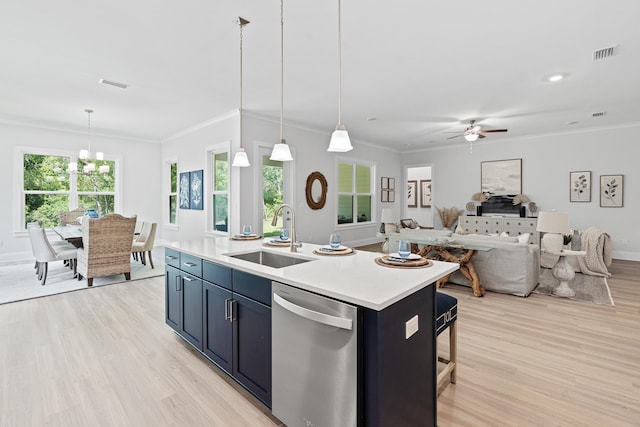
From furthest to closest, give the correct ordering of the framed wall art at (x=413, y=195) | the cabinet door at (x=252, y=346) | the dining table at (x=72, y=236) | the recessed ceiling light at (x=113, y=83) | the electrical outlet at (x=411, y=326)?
1. the framed wall art at (x=413, y=195)
2. the dining table at (x=72, y=236)
3. the recessed ceiling light at (x=113, y=83)
4. the cabinet door at (x=252, y=346)
5. the electrical outlet at (x=411, y=326)

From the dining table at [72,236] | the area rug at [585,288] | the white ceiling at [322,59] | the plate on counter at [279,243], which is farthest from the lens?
the dining table at [72,236]

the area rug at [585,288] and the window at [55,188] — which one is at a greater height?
the window at [55,188]

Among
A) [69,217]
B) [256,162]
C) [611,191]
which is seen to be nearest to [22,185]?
[69,217]

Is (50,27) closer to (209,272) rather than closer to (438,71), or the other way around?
(209,272)

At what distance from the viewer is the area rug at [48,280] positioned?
4.07 meters

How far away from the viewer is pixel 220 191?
5859 mm

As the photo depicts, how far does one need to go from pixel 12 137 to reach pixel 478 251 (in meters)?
8.52

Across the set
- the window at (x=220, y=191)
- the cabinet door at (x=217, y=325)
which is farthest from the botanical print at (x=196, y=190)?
the cabinet door at (x=217, y=325)

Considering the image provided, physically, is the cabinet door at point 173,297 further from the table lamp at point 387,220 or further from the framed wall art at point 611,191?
the framed wall art at point 611,191

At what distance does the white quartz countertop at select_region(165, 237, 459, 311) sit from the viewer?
1322 mm

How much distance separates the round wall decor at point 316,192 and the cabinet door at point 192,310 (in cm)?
405

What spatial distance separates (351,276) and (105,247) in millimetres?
4354

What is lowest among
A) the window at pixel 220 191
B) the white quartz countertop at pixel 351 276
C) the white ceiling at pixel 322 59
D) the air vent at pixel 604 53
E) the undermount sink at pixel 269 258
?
the undermount sink at pixel 269 258

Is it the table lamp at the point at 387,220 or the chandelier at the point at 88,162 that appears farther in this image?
the table lamp at the point at 387,220
